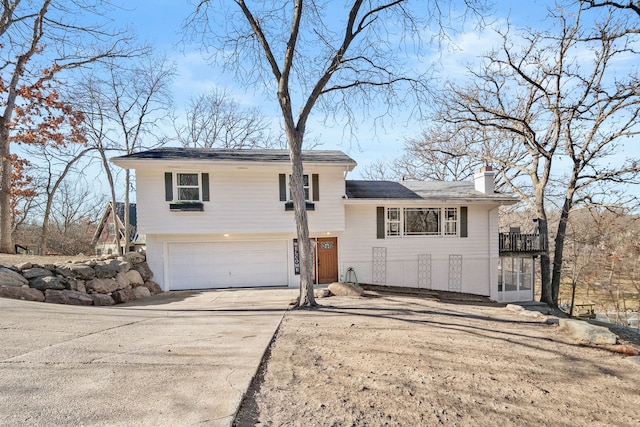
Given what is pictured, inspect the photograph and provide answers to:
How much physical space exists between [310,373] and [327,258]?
995 cm

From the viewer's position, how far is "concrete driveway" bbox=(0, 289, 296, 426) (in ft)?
8.99

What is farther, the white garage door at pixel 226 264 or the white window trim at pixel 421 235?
the white window trim at pixel 421 235

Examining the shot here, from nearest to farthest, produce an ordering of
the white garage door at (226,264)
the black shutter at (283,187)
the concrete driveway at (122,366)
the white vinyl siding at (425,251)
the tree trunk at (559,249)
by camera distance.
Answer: the concrete driveway at (122,366), the white garage door at (226,264), the black shutter at (283,187), the white vinyl siding at (425,251), the tree trunk at (559,249)

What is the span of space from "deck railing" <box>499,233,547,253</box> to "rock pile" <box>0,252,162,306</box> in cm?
1457

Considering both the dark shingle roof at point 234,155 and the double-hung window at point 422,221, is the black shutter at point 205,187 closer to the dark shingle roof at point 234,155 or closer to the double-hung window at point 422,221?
the dark shingle roof at point 234,155

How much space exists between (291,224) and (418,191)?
5867 mm

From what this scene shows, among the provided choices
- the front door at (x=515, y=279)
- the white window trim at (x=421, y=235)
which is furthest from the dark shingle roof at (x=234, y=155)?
the front door at (x=515, y=279)

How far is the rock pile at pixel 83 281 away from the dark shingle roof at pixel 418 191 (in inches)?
325

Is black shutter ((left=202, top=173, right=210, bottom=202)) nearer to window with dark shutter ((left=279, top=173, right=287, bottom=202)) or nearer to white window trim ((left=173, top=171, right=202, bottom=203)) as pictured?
white window trim ((left=173, top=171, right=202, bottom=203))

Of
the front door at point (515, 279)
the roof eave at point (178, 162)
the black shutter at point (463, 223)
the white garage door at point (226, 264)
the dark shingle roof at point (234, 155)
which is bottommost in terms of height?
the front door at point (515, 279)

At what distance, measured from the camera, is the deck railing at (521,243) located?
15.4 m

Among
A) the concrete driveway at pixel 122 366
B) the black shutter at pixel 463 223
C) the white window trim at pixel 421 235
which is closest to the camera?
the concrete driveway at pixel 122 366

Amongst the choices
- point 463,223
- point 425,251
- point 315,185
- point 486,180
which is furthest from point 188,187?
point 486,180

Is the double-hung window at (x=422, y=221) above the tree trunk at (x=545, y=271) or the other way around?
above
